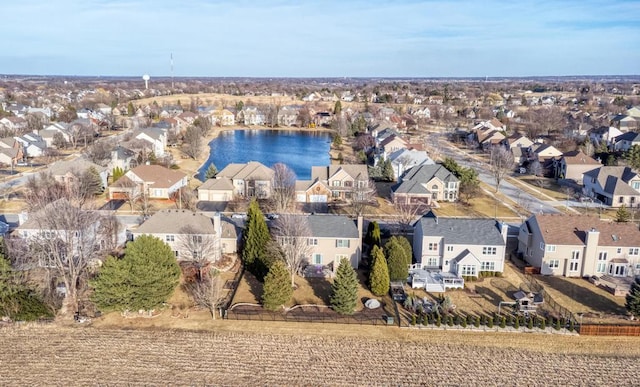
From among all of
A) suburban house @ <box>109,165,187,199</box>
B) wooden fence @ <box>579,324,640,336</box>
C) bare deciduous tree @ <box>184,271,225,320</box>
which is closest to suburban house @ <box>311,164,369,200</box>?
suburban house @ <box>109,165,187,199</box>

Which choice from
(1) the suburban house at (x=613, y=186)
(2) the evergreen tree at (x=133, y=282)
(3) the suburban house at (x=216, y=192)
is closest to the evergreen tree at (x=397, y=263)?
(2) the evergreen tree at (x=133, y=282)

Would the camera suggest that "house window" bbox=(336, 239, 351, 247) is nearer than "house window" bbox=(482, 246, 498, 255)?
No

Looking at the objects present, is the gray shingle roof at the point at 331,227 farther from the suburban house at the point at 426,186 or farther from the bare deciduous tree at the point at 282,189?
the suburban house at the point at 426,186

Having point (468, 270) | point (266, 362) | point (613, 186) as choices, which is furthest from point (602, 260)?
point (266, 362)

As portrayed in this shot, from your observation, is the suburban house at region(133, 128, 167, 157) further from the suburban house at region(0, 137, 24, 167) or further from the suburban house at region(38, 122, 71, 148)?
the suburban house at region(0, 137, 24, 167)

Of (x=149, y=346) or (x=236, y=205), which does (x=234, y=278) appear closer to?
(x=149, y=346)

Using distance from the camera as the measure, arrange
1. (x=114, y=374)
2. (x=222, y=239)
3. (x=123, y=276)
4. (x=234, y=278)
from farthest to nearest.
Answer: (x=222, y=239), (x=234, y=278), (x=123, y=276), (x=114, y=374)

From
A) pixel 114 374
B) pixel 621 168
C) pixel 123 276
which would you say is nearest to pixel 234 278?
pixel 123 276
